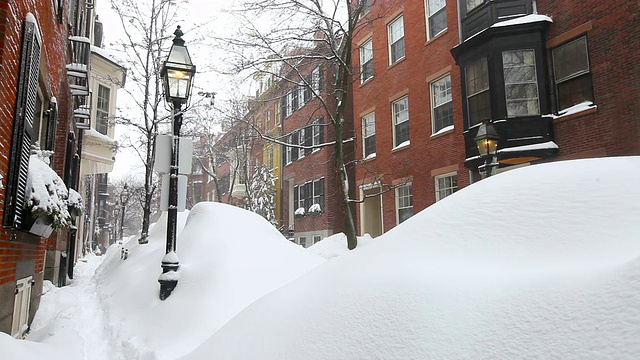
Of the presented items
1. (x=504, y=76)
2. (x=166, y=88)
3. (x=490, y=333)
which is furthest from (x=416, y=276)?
(x=504, y=76)

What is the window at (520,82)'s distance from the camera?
12.2 meters

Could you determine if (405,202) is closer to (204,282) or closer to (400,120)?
(400,120)

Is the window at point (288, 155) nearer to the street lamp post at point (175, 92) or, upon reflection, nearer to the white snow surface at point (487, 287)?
the street lamp post at point (175, 92)

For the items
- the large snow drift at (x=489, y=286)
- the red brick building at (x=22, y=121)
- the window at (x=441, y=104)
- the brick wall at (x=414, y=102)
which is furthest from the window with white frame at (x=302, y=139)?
the large snow drift at (x=489, y=286)

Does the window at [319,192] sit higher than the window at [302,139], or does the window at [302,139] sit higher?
the window at [302,139]

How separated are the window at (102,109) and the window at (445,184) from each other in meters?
14.1

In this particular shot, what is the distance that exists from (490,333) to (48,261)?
11350 millimetres

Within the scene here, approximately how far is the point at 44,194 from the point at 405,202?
43.8 feet

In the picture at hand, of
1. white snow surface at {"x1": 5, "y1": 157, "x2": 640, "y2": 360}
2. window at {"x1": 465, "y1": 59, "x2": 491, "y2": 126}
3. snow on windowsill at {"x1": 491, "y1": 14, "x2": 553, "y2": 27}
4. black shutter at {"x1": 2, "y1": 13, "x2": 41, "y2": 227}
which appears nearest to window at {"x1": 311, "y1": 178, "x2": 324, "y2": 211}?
window at {"x1": 465, "y1": 59, "x2": 491, "y2": 126}

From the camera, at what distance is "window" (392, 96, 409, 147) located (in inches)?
680

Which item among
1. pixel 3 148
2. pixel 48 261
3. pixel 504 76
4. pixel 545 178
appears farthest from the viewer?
pixel 504 76

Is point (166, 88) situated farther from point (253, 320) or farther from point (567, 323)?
point (567, 323)

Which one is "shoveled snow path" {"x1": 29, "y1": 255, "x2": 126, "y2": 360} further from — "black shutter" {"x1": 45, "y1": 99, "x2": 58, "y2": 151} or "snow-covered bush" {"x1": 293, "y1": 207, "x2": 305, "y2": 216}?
"snow-covered bush" {"x1": 293, "y1": 207, "x2": 305, "y2": 216}

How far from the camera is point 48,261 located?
1048 cm
